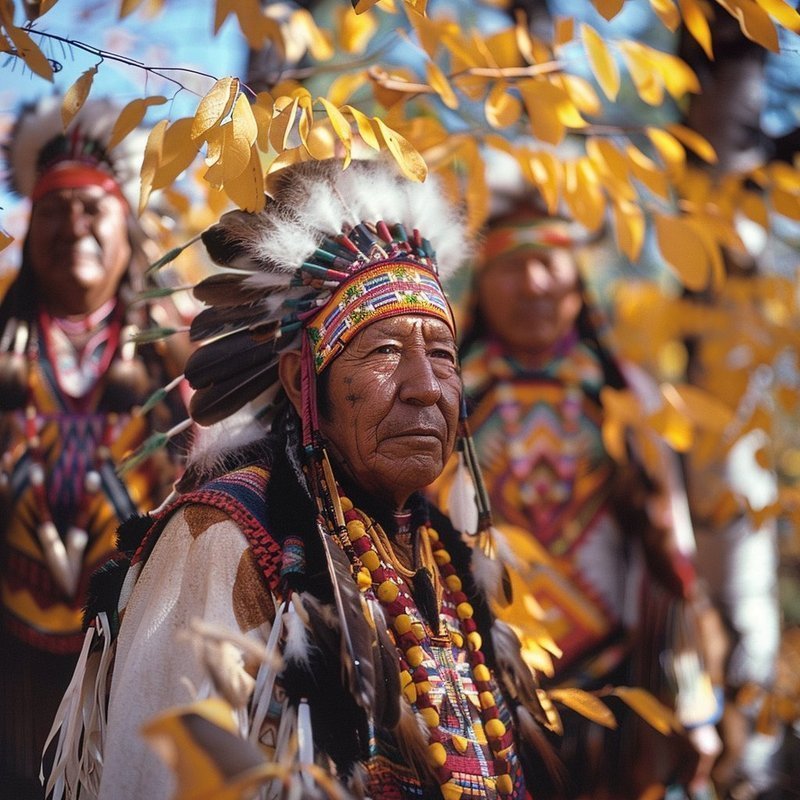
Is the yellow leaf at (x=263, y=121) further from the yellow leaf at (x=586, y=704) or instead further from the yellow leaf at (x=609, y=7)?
the yellow leaf at (x=586, y=704)

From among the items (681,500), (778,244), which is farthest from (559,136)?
(778,244)

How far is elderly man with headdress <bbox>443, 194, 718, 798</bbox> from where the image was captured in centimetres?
438

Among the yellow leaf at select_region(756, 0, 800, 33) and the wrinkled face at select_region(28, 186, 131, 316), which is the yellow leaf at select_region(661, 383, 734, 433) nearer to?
the yellow leaf at select_region(756, 0, 800, 33)

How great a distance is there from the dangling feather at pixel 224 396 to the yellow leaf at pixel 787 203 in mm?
1843

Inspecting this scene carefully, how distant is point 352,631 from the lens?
1.95 meters

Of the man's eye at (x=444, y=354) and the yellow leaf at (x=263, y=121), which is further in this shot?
the man's eye at (x=444, y=354)

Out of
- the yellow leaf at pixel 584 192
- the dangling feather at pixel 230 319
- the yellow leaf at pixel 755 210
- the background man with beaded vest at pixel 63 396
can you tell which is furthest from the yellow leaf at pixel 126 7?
the yellow leaf at pixel 755 210

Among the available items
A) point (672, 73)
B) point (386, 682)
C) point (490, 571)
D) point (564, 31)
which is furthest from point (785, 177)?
point (386, 682)

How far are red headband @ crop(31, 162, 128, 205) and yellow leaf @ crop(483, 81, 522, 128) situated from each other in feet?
5.13

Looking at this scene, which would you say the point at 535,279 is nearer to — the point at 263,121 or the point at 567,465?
the point at 567,465

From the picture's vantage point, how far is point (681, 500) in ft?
14.9

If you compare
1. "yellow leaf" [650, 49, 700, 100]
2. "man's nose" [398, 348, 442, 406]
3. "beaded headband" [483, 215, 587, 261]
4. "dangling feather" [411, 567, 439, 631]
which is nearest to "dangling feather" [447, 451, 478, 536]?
"dangling feather" [411, 567, 439, 631]

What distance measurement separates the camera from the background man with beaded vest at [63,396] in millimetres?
3574

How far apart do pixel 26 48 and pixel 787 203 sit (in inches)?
93.1
